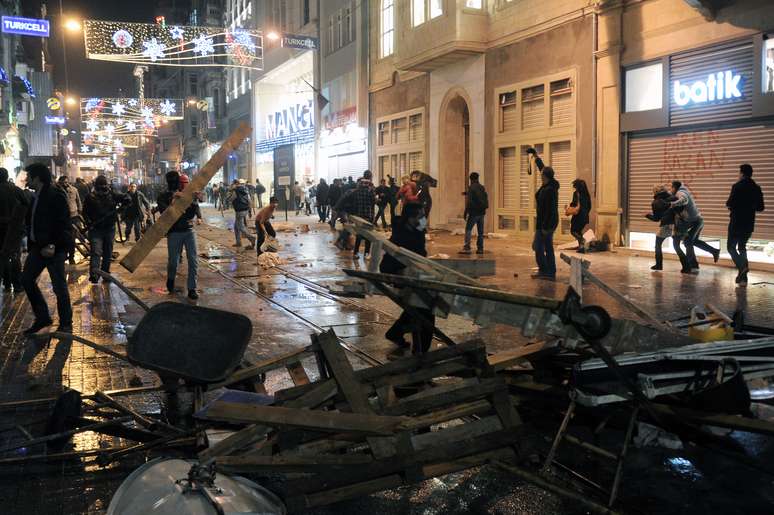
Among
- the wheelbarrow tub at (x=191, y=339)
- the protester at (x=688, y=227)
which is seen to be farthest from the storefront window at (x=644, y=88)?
the wheelbarrow tub at (x=191, y=339)

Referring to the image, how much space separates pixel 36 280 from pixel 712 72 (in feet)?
42.3

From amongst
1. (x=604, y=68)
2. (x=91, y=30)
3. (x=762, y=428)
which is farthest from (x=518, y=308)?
(x=91, y=30)

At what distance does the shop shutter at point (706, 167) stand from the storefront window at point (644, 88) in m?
0.73

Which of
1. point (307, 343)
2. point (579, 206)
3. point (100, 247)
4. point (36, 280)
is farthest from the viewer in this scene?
point (579, 206)

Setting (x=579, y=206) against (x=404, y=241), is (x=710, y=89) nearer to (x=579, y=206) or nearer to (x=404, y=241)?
(x=579, y=206)

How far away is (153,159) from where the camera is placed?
108m

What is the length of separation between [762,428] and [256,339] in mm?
5384

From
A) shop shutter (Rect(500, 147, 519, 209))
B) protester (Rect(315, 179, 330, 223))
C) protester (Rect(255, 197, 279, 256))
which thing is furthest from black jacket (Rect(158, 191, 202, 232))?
protester (Rect(315, 179, 330, 223))

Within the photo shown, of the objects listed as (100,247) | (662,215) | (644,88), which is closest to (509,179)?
(644,88)

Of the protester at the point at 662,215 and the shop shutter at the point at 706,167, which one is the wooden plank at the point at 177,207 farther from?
the shop shutter at the point at 706,167

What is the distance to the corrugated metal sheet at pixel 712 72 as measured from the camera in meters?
13.8

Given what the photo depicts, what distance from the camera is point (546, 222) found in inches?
484

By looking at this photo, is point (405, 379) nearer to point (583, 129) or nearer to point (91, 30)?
point (583, 129)

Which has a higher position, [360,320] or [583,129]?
[583,129]
